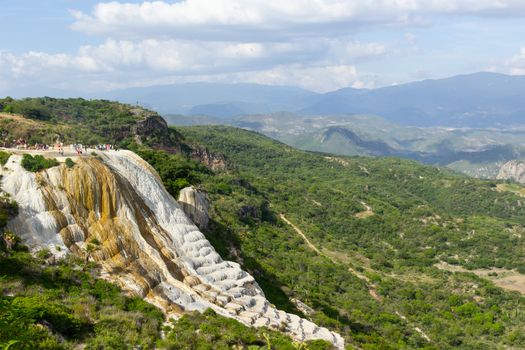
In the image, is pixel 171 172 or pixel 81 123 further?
pixel 81 123

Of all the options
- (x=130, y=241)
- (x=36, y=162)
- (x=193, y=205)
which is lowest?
(x=193, y=205)

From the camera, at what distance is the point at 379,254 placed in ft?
325

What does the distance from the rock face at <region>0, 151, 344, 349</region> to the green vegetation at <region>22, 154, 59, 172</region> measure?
48cm

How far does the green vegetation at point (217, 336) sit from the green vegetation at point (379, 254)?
1315cm

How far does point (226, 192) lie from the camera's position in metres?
90.1

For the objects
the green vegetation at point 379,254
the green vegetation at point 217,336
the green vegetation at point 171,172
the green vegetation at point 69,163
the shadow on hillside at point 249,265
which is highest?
the green vegetation at point 69,163

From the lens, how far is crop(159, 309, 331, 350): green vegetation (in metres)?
26.8

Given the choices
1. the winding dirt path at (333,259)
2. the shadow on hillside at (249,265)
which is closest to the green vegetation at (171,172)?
the shadow on hillside at (249,265)

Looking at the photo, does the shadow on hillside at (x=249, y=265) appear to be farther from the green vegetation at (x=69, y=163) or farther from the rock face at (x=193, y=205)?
the green vegetation at (x=69, y=163)

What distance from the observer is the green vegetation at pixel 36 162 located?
34.2 metres

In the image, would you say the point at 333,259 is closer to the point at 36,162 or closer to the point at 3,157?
the point at 36,162

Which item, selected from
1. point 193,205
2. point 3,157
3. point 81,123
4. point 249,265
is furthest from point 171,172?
point 81,123

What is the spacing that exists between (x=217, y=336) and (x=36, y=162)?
1931 cm

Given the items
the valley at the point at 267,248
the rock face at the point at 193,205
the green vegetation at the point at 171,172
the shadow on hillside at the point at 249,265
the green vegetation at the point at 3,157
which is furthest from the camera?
the green vegetation at the point at 171,172
